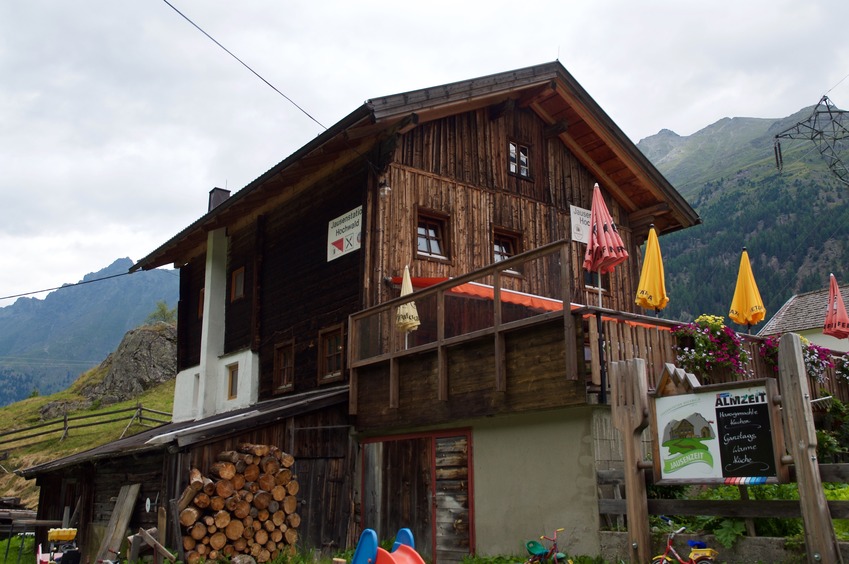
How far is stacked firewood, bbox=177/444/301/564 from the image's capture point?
40.0ft

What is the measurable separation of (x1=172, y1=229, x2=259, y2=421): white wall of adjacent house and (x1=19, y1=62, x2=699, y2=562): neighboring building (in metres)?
0.06

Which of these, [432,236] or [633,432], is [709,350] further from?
[432,236]

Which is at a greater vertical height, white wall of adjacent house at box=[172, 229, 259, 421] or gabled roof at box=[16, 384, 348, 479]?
white wall of adjacent house at box=[172, 229, 259, 421]

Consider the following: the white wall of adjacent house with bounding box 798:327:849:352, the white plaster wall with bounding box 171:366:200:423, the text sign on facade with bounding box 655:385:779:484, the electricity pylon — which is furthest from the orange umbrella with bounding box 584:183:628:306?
the white wall of adjacent house with bounding box 798:327:849:352

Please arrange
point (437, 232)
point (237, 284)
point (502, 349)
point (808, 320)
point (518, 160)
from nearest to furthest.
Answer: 1. point (502, 349)
2. point (437, 232)
3. point (518, 160)
4. point (237, 284)
5. point (808, 320)

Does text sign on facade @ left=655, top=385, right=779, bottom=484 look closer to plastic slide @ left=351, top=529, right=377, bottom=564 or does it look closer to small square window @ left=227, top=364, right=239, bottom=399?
plastic slide @ left=351, top=529, right=377, bottom=564

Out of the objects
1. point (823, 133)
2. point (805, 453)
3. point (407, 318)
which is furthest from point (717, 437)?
point (823, 133)

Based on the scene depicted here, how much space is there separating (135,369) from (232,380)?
39.1 metres

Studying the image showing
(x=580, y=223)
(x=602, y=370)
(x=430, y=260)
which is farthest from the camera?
(x=580, y=223)

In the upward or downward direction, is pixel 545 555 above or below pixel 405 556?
below

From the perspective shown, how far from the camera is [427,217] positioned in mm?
17406

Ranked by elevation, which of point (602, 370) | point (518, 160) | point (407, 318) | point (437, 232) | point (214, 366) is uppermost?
point (518, 160)

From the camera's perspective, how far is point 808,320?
125 ft

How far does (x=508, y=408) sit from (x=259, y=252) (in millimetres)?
10653
